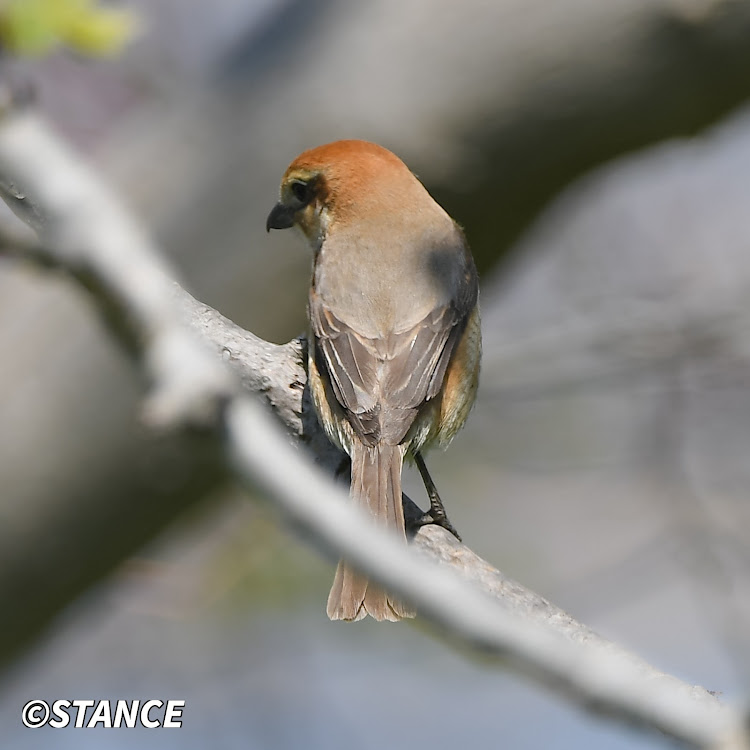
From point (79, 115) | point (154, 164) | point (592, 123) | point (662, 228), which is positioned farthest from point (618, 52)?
point (79, 115)

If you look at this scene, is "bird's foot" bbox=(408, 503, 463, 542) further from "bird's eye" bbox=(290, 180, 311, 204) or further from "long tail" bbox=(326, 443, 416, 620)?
"bird's eye" bbox=(290, 180, 311, 204)

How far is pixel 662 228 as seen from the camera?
6.86m

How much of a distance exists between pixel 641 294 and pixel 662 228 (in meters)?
1.44

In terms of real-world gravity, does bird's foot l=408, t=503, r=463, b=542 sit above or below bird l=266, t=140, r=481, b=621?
below

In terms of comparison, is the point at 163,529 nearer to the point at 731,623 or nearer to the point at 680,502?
the point at 731,623

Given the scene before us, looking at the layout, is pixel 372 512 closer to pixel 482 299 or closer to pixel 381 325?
pixel 381 325

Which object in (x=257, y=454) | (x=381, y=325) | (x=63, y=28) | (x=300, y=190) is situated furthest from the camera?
(x=300, y=190)

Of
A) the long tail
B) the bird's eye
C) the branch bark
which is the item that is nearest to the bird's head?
the bird's eye

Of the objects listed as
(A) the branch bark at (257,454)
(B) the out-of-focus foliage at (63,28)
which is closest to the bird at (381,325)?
(B) the out-of-focus foliage at (63,28)

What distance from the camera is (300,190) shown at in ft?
13.4

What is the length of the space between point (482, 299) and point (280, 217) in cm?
93

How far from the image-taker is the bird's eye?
160 inches

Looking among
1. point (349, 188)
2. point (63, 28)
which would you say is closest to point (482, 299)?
point (349, 188)

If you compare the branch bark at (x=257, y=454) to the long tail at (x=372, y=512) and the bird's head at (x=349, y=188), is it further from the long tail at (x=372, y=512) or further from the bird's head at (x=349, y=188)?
the bird's head at (x=349, y=188)
